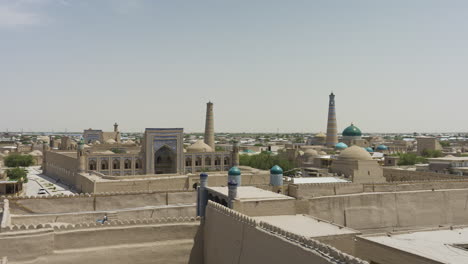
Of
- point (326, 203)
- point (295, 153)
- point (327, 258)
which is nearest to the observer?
point (327, 258)

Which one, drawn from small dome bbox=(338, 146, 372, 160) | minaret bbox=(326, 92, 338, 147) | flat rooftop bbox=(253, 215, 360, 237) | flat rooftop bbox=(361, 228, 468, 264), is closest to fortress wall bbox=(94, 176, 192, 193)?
small dome bbox=(338, 146, 372, 160)

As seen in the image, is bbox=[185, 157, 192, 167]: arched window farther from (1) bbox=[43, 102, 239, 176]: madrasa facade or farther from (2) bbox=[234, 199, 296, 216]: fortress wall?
(2) bbox=[234, 199, 296, 216]: fortress wall

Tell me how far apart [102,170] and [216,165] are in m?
11.2

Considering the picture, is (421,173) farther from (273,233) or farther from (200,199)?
(273,233)

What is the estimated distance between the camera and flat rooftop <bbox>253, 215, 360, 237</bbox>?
1377cm

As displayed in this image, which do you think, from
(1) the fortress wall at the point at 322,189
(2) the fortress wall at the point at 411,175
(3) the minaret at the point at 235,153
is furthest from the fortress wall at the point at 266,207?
(3) the minaret at the point at 235,153

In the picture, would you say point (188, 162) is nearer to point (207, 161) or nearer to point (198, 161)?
point (198, 161)

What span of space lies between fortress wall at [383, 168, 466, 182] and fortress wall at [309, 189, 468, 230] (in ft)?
21.2

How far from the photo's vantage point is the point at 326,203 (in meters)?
19.8

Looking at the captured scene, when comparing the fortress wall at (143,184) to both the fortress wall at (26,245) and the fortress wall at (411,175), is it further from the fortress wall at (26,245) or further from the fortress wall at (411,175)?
the fortress wall at (411,175)

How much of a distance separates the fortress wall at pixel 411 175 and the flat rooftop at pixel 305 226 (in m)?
17.3

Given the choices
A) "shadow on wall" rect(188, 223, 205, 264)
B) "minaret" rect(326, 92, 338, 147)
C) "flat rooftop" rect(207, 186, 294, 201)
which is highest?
"minaret" rect(326, 92, 338, 147)

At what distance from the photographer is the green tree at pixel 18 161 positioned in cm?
5106

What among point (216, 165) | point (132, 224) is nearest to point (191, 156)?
point (216, 165)
